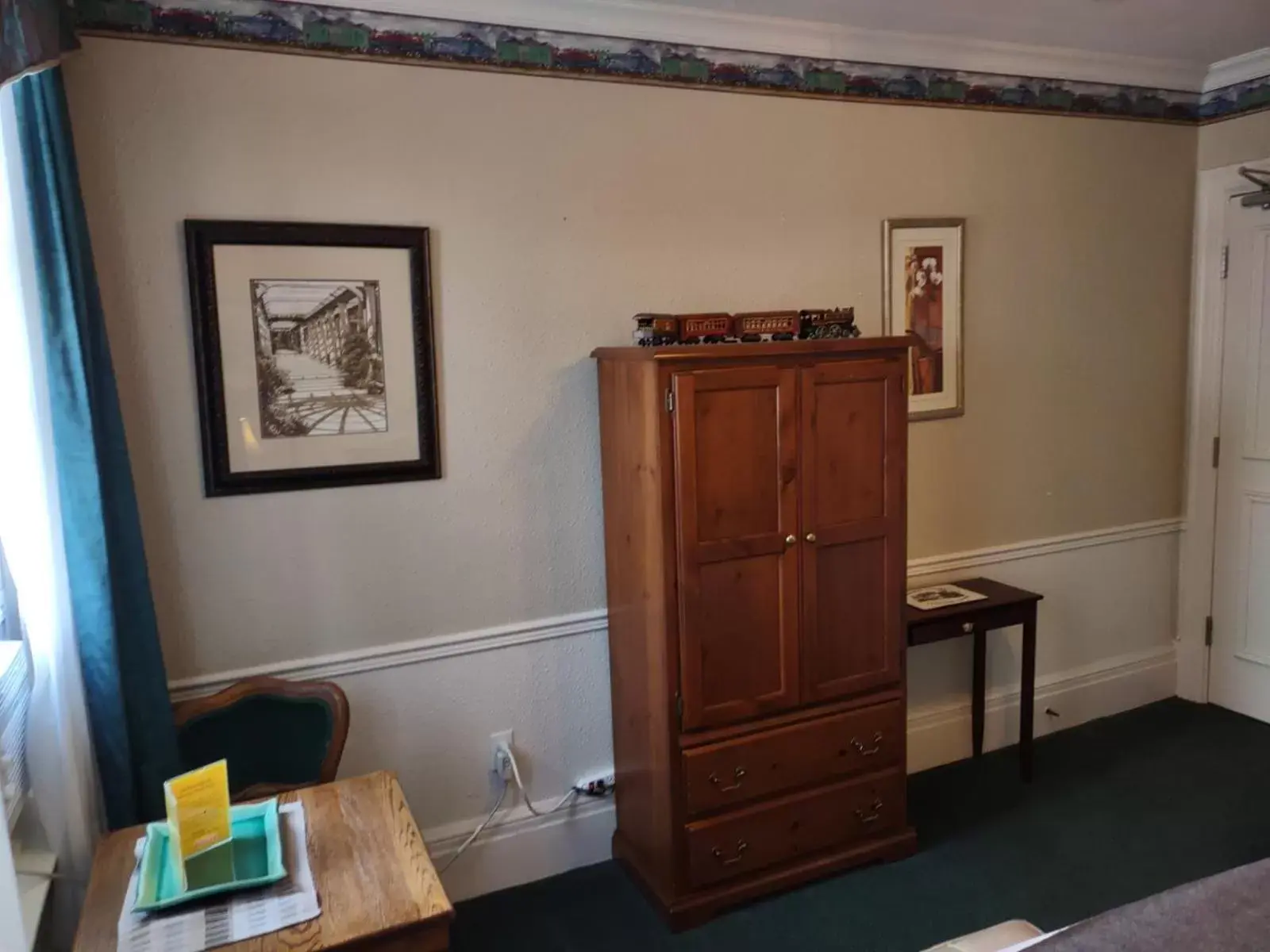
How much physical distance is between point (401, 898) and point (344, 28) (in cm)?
203

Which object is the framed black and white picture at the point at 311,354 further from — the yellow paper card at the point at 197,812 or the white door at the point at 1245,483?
the white door at the point at 1245,483

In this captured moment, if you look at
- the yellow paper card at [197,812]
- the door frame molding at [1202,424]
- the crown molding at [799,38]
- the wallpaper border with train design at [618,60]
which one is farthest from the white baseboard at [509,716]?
the crown molding at [799,38]

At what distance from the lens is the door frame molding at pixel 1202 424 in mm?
3742

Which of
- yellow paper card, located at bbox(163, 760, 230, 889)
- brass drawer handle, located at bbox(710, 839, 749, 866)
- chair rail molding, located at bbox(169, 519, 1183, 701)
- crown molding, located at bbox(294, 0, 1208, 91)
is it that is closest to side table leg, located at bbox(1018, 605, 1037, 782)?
chair rail molding, located at bbox(169, 519, 1183, 701)

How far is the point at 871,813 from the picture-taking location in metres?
2.85

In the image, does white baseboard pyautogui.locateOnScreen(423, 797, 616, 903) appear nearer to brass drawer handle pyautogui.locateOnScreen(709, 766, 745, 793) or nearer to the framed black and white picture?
brass drawer handle pyautogui.locateOnScreen(709, 766, 745, 793)

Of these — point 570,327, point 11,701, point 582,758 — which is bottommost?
point 582,758

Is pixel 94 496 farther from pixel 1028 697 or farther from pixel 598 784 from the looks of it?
pixel 1028 697

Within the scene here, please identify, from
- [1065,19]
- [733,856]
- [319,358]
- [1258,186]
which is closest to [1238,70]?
[1258,186]

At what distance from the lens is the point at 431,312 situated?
2578 millimetres

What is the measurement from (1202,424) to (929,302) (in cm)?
145

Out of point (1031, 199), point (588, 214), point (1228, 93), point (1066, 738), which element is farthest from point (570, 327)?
point (1228, 93)

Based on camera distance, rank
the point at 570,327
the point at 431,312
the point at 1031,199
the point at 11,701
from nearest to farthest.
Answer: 1. the point at 11,701
2. the point at 431,312
3. the point at 570,327
4. the point at 1031,199

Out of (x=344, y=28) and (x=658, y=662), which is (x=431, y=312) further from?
(x=658, y=662)
